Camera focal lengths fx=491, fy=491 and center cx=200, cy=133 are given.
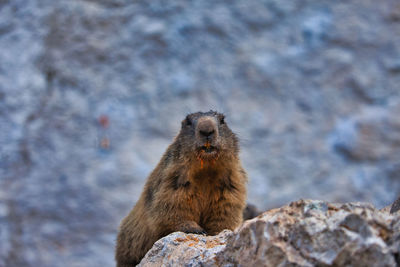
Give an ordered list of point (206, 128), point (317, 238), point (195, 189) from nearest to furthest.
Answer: point (317, 238), point (206, 128), point (195, 189)

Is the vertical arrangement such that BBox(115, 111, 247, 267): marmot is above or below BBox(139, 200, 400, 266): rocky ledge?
above

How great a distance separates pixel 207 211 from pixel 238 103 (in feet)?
17.6

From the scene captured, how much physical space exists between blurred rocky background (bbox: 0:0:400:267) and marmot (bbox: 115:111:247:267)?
4285 millimetres

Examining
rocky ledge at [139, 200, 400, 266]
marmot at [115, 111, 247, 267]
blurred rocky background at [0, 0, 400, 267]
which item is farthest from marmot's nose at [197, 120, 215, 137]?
blurred rocky background at [0, 0, 400, 267]

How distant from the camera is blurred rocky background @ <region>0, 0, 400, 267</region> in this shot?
8477 millimetres

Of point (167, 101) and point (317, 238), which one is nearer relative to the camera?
point (317, 238)

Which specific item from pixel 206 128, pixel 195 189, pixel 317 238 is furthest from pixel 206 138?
pixel 317 238

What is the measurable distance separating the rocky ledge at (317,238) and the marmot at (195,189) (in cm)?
163

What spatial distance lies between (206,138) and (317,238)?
2065 mm

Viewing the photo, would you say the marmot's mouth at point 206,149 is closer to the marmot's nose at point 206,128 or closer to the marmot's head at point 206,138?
the marmot's head at point 206,138

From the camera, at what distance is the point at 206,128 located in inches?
152

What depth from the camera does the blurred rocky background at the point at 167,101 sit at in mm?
8477

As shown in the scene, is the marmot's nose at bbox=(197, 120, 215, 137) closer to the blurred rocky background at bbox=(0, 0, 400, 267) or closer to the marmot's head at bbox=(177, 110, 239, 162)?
the marmot's head at bbox=(177, 110, 239, 162)

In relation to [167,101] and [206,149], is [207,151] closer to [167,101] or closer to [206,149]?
[206,149]
